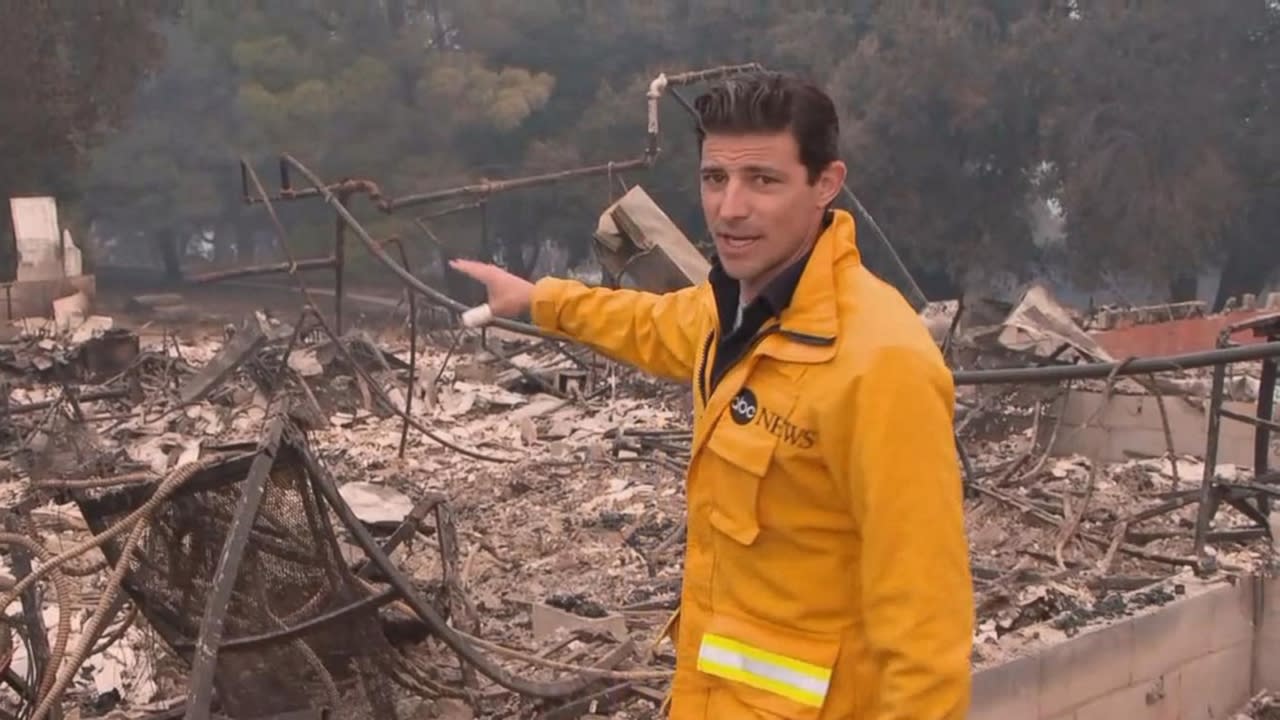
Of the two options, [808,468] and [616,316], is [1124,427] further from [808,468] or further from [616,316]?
[808,468]

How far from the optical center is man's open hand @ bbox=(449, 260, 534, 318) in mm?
2637

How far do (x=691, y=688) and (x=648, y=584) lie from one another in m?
3.74

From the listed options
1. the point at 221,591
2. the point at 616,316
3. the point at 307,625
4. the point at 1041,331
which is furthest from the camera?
the point at 1041,331

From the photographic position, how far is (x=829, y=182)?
196 centimetres

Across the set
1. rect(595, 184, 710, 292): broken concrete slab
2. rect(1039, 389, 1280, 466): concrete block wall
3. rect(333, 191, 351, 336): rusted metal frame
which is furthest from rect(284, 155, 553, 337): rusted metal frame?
rect(1039, 389, 1280, 466): concrete block wall

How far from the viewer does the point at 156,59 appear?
2556 centimetres

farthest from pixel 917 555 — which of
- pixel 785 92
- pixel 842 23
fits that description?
pixel 842 23

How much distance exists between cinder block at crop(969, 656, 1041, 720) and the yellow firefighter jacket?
1.77 m

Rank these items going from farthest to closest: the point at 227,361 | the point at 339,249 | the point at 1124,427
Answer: the point at 227,361
the point at 1124,427
the point at 339,249

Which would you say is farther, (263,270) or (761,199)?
(263,270)

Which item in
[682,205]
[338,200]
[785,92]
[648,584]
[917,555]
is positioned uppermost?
[785,92]

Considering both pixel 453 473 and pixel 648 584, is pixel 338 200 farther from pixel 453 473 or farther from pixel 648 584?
pixel 648 584

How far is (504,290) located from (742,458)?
907 mm

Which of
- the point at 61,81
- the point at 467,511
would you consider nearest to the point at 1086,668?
the point at 467,511
